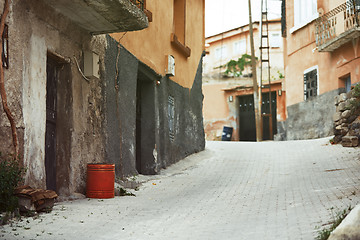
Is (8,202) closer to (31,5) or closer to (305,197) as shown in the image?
(31,5)

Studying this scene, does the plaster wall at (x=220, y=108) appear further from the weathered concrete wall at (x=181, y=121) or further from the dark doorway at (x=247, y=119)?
the weathered concrete wall at (x=181, y=121)

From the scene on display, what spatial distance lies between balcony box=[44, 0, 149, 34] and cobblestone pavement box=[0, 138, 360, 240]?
2884 mm

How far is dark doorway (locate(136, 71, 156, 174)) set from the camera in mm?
11234

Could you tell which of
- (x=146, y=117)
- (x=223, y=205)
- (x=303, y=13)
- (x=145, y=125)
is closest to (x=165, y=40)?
(x=146, y=117)

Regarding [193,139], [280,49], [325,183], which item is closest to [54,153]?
[325,183]

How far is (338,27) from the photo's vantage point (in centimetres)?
1666

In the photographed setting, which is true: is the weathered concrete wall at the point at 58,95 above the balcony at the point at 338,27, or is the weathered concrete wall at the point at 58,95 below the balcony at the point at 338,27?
below

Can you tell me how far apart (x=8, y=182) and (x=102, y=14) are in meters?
3.15

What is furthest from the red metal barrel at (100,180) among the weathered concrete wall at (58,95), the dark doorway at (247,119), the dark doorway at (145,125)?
the dark doorway at (247,119)

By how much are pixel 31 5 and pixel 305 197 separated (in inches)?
189

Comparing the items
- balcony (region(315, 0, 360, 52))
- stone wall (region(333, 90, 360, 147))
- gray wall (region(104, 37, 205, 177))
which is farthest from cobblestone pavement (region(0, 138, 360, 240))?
balcony (region(315, 0, 360, 52))

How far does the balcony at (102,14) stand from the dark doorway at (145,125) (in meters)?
3.15

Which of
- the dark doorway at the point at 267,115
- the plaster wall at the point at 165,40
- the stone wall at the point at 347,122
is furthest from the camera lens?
the dark doorway at the point at 267,115

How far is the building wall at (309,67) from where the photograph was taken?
54.4ft
